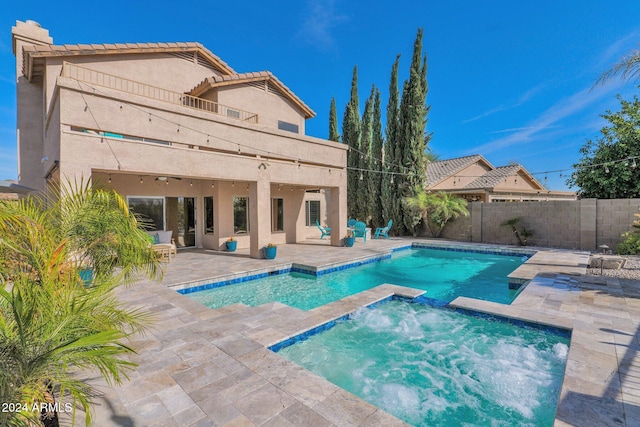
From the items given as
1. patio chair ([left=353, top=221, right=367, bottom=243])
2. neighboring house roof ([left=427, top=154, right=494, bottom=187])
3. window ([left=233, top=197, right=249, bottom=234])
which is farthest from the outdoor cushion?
neighboring house roof ([left=427, top=154, right=494, bottom=187])

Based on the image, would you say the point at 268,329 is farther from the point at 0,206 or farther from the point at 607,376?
the point at 607,376

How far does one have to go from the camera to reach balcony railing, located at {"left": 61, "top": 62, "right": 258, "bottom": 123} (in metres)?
10.7

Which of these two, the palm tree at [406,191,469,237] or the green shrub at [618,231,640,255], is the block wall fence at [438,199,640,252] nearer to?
the palm tree at [406,191,469,237]

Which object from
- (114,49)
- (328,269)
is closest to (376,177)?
(328,269)

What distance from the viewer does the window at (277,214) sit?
17156mm

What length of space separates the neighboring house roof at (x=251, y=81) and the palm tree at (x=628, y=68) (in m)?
13.0

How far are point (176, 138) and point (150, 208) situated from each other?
458 cm

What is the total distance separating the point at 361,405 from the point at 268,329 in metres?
2.57

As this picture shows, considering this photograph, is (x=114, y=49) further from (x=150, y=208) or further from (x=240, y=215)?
(x=240, y=215)

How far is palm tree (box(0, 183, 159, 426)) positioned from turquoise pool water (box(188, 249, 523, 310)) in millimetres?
4793

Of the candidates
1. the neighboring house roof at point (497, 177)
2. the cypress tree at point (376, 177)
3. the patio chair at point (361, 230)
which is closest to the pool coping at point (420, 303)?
the patio chair at point (361, 230)

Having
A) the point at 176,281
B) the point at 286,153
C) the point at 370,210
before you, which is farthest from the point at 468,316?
the point at 370,210

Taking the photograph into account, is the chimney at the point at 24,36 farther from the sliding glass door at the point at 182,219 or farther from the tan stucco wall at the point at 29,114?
the sliding glass door at the point at 182,219

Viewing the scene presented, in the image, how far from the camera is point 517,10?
52.0ft
